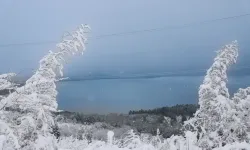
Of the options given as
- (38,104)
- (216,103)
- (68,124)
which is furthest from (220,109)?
(38,104)

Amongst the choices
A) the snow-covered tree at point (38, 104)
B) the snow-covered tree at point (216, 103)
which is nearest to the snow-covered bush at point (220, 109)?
the snow-covered tree at point (216, 103)

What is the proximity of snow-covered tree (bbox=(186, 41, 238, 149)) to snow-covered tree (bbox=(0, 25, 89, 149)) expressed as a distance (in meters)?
4.15

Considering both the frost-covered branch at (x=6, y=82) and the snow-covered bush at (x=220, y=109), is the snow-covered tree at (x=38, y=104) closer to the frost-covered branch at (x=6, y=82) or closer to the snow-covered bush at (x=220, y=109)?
the frost-covered branch at (x=6, y=82)

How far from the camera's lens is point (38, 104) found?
21.0 feet

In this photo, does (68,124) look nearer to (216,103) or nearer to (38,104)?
(38,104)

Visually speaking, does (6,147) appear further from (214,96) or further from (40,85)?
(214,96)

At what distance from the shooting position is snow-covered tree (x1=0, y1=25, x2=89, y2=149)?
5988 mm

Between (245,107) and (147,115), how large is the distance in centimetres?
3698

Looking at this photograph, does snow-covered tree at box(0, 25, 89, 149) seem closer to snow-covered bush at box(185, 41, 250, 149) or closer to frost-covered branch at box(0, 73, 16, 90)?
frost-covered branch at box(0, 73, 16, 90)

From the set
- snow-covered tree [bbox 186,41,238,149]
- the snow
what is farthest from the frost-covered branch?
snow-covered tree [bbox 186,41,238,149]

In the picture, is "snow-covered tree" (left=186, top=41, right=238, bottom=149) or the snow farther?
"snow-covered tree" (left=186, top=41, right=238, bottom=149)

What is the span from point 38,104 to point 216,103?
5.11m

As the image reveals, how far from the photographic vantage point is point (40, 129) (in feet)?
→ 22.2

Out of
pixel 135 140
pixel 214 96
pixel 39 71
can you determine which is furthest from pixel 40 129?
pixel 214 96
